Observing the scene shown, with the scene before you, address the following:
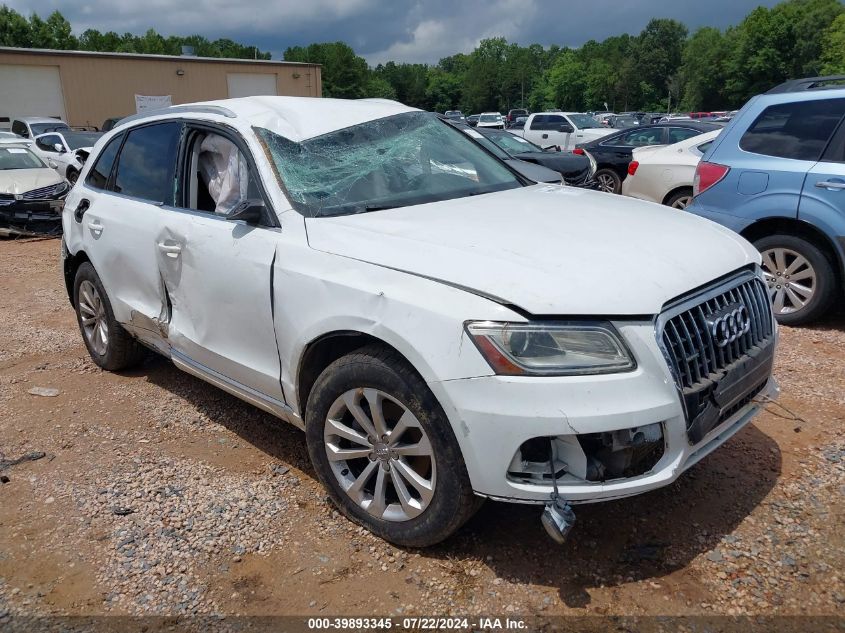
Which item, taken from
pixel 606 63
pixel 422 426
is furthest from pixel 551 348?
pixel 606 63

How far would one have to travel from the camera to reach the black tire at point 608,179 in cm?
1259

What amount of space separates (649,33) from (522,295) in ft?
447

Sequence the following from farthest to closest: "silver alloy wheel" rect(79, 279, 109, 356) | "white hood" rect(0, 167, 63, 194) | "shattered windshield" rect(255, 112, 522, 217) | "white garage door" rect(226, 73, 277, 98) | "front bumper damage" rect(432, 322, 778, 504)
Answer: "white garage door" rect(226, 73, 277, 98), "white hood" rect(0, 167, 63, 194), "silver alloy wheel" rect(79, 279, 109, 356), "shattered windshield" rect(255, 112, 522, 217), "front bumper damage" rect(432, 322, 778, 504)

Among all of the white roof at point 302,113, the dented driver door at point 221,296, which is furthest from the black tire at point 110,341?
the white roof at point 302,113

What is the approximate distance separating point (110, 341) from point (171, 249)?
146cm

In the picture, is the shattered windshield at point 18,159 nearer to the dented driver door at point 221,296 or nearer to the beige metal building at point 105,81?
the dented driver door at point 221,296

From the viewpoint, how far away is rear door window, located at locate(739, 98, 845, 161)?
5.12 meters

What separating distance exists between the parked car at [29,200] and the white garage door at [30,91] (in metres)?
24.0

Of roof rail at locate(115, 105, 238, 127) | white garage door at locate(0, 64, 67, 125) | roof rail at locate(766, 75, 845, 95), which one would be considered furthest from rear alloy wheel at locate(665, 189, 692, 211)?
white garage door at locate(0, 64, 67, 125)

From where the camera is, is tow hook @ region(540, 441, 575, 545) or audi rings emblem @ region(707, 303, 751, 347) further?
audi rings emblem @ region(707, 303, 751, 347)

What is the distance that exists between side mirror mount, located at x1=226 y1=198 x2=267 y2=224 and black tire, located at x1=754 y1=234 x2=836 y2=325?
4.09 metres

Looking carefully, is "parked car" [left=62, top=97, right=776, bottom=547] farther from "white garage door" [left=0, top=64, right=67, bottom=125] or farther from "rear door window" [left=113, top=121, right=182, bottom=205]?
"white garage door" [left=0, top=64, right=67, bottom=125]

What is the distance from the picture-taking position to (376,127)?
12.4 feet

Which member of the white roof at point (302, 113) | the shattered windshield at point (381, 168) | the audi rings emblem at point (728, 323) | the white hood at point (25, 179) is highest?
the white roof at point (302, 113)
